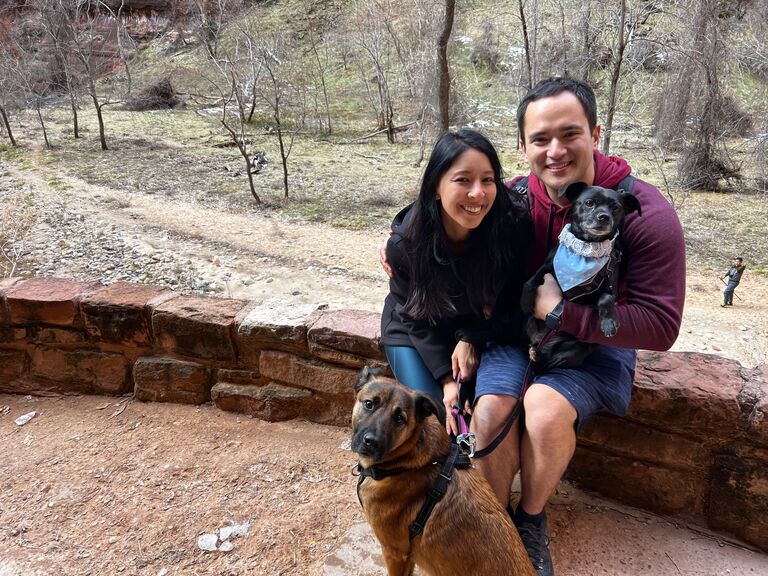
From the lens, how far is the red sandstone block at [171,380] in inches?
139

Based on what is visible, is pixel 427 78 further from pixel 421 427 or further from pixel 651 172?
pixel 421 427

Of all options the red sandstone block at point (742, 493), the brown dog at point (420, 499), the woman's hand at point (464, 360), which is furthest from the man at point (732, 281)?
the brown dog at point (420, 499)

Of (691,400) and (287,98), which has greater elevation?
(287,98)

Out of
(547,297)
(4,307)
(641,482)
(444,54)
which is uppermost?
(444,54)

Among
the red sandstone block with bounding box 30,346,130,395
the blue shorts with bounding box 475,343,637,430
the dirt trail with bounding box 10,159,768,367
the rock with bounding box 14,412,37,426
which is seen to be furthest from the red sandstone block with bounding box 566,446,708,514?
the dirt trail with bounding box 10,159,768,367

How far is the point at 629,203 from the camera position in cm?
211

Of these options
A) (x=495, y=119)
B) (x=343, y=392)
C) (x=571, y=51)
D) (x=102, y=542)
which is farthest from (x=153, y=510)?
(x=495, y=119)

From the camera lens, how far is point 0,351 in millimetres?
3768

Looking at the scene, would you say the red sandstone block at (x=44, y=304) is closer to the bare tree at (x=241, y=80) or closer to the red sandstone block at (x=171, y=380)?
the red sandstone block at (x=171, y=380)

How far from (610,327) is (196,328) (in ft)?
8.22

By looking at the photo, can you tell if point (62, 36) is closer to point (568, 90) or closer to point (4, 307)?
point (4, 307)

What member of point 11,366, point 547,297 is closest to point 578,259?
point 547,297

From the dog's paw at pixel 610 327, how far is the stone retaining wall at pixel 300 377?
1.79 feet

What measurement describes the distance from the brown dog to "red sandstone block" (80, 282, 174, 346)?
200cm
